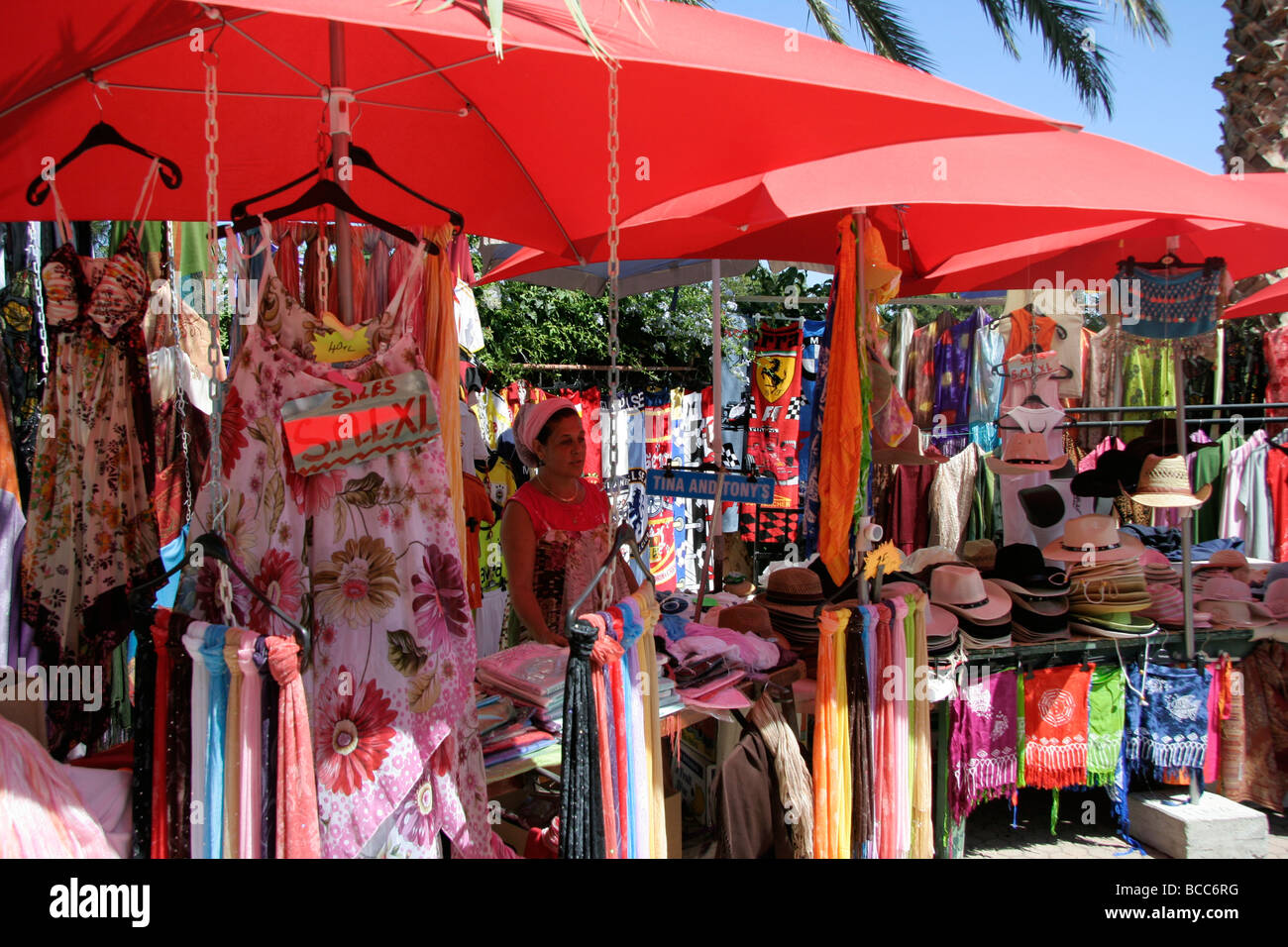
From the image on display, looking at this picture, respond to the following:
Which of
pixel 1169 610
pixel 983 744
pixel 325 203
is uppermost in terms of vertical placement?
pixel 325 203

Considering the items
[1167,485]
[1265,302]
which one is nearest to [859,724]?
[1167,485]

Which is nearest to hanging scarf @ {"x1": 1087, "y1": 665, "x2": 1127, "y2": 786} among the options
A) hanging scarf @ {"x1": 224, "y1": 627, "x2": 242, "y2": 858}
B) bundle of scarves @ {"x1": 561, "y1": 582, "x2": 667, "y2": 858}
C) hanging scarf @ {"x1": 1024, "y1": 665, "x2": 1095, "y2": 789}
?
hanging scarf @ {"x1": 1024, "y1": 665, "x2": 1095, "y2": 789}

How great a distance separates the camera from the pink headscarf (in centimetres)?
348

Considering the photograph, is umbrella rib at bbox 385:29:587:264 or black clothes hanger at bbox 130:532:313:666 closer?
black clothes hanger at bbox 130:532:313:666

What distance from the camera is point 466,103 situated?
3.16m

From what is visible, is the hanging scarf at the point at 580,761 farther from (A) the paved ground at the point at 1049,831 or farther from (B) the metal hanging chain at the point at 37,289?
(A) the paved ground at the point at 1049,831

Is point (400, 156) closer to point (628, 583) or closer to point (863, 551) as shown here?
point (628, 583)

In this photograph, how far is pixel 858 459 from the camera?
3289 millimetres

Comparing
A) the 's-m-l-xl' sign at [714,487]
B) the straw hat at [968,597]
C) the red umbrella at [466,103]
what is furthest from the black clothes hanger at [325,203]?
the straw hat at [968,597]

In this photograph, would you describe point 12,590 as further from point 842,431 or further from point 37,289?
point 842,431

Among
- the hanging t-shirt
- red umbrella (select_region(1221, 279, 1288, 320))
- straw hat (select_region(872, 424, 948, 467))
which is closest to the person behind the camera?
straw hat (select_region(872, 424, 948, 467))

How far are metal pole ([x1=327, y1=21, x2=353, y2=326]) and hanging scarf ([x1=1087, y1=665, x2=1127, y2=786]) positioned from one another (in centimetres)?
381

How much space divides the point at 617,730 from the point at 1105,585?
321 centimetres

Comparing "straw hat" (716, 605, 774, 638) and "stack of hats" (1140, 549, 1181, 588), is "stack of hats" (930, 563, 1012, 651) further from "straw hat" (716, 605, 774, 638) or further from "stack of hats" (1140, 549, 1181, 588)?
"stack of hats" (1140, 549, 1181, 588)
